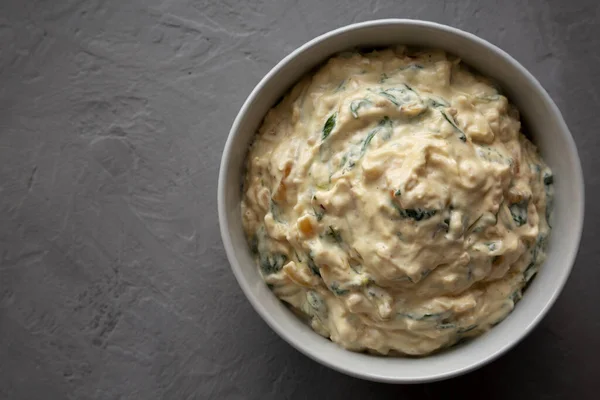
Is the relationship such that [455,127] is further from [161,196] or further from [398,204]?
[161,196]

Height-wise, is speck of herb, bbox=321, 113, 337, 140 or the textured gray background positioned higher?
speck of herb, bbox=321, 113, 337, 140

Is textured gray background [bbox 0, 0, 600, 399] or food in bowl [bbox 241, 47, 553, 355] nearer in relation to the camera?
food in bowl [bbox 241, 47, 553, 355]

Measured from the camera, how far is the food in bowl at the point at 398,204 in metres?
1.39

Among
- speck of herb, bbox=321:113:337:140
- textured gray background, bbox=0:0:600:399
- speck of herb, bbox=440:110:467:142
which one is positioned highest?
speck of herb, bbox=440:110:467:142

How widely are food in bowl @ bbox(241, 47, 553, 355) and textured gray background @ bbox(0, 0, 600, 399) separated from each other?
332 millimetres

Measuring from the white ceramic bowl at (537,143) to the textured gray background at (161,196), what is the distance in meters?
0.33

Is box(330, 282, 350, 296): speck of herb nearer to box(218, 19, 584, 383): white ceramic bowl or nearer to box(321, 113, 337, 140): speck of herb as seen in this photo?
box(218, 19, 584, 383): white ceramic bowl

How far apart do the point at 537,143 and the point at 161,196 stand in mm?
1013

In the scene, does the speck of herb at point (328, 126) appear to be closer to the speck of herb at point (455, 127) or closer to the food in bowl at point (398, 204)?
the food in bowl at point (398, 204)

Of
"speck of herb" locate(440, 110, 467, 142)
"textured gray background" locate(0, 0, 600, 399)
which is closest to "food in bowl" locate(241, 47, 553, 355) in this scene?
"speck of herb" locate(440, 110, 467, 142)

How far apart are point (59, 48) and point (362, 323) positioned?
119cm

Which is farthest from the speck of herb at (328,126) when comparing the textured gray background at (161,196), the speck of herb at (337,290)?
the textured gray background at (161,196)

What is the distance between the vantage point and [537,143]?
5.23 feet

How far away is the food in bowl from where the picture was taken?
139 cm
